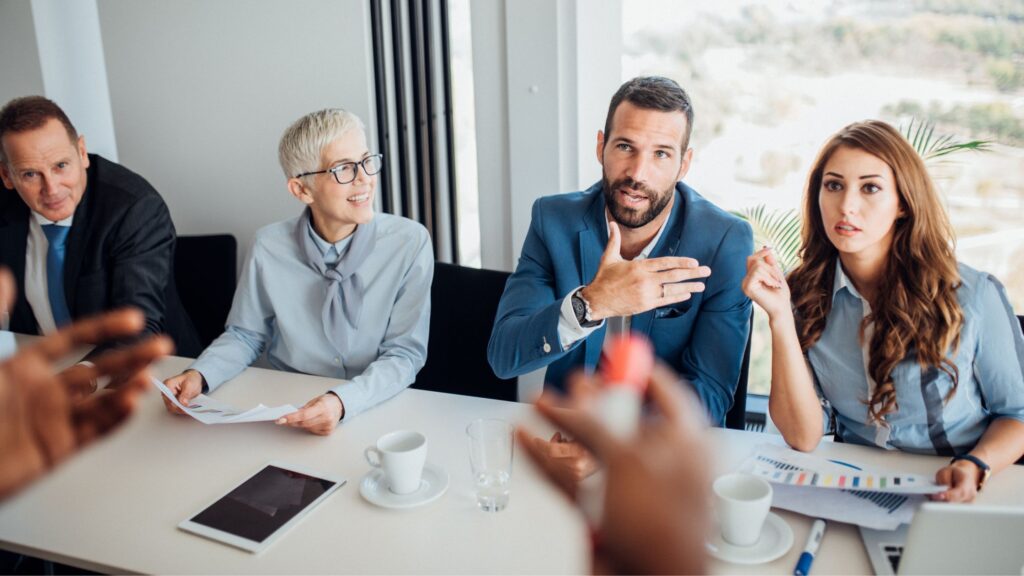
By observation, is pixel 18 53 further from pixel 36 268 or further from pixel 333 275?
pixel 333 275

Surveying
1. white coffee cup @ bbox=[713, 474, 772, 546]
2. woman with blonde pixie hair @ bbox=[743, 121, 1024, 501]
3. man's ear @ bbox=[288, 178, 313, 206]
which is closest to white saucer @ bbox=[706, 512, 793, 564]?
white coffee cup @ bbox=[713, 474, 772, 546]

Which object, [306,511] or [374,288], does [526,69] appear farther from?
[306,511]

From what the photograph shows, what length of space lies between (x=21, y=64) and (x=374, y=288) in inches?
79.0

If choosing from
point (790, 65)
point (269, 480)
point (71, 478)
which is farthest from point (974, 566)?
point (790, 65)

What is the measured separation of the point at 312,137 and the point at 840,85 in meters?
1.71

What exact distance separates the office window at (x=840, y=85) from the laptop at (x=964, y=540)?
185 centimetres

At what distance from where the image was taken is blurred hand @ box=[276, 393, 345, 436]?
1628 millimetres

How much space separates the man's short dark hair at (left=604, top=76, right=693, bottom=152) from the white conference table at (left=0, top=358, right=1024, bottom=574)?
2.61ft

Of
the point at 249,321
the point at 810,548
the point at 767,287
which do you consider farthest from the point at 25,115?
the point at 810,548

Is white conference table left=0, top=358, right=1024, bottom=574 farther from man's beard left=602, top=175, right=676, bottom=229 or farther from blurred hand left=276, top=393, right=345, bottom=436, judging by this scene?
man's beard left=602, top=175, right=676, bottom=229

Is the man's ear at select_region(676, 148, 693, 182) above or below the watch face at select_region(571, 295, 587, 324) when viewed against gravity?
above

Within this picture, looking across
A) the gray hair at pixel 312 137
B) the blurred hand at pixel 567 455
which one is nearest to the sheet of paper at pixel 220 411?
the blurred hand at pixel 567 455

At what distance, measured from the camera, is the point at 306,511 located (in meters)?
1.36

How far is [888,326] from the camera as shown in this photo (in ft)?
5.25
